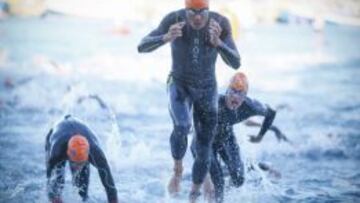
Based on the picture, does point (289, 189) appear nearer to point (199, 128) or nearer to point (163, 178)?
point (163, 178)

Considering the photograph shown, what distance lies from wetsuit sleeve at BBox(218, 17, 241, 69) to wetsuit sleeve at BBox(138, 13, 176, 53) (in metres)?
0.56

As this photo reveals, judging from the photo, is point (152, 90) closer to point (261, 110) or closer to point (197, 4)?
point (261, 110)

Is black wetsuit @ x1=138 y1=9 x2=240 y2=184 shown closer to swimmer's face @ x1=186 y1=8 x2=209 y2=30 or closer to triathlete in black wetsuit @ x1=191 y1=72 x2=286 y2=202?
swimmer's face @ x1=186 y1=8 x2=209 y2=30

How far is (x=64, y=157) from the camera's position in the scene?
6414mm

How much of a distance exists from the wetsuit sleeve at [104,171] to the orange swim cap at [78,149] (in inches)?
4.0

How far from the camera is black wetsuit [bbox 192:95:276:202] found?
24.5 feet

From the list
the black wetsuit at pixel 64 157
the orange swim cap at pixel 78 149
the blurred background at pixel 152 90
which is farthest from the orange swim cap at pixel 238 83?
the orange swim cap at pixel 78 149

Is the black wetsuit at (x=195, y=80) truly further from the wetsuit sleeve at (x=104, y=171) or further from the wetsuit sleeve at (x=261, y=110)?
the wetsuit sleeve at (x=104, y=171)

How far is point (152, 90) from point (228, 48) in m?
10.4

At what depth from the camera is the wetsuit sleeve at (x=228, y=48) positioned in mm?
6738

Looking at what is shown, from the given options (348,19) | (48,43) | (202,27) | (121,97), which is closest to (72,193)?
(202,27)

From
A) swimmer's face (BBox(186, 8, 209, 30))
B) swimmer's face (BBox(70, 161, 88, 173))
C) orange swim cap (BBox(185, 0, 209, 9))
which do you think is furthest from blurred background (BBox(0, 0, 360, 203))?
orange swim cap (BBox(185, 0, 209, 9))

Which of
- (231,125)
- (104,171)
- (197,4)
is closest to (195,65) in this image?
(197,4)

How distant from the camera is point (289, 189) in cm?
912
